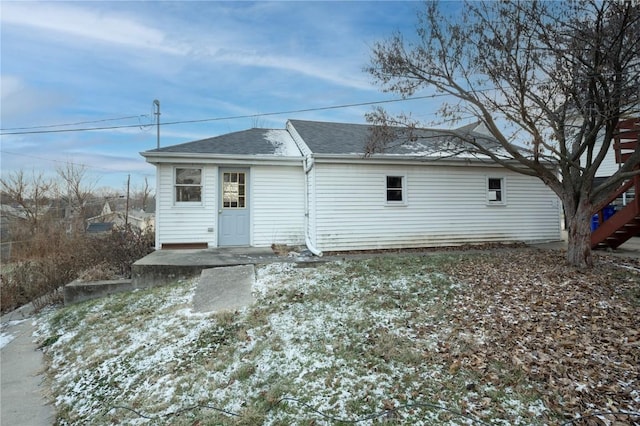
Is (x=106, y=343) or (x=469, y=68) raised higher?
(x=469, y=68)

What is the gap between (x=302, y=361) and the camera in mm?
3746

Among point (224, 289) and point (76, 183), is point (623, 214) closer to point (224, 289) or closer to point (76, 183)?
point (224, 289)

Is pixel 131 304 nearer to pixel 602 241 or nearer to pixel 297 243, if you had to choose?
pixel 297 243

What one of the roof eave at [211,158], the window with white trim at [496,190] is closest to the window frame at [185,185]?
the roof eave at [211,158]

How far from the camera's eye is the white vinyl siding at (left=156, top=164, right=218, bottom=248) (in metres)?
8.92

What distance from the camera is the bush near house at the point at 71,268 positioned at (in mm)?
7820

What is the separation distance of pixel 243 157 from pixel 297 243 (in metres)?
3.07

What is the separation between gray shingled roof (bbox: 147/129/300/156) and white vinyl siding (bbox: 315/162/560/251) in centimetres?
230

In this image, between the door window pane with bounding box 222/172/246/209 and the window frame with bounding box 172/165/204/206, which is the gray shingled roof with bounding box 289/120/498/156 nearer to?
the door window pane with bounding box 222/172/246/209

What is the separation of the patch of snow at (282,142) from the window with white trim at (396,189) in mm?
2909

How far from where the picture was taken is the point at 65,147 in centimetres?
1897

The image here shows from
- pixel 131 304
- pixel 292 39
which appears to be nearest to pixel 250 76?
pixel 292 39

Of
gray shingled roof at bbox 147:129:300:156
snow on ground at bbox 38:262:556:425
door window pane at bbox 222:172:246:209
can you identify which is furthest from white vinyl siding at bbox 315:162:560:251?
snow on ground at bbox 38:262:556:425

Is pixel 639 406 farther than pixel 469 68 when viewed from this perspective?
No
